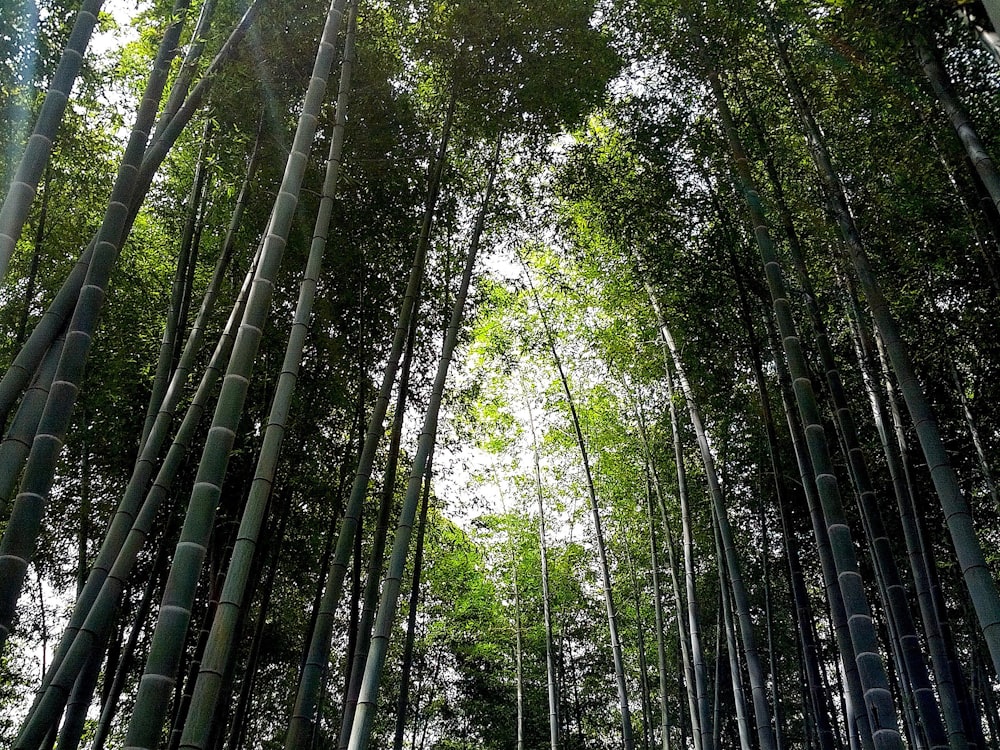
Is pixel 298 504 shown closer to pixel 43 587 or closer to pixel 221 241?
pixel 221 241

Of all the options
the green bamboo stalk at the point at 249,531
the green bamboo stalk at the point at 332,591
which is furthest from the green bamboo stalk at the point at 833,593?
the green bamboo stalk at the point at 249,531

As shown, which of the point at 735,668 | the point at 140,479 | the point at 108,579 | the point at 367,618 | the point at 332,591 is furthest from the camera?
the point at 735,668

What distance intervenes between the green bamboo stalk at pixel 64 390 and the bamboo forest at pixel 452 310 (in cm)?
1

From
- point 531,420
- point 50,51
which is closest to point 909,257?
point 531,420

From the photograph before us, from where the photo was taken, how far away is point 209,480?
2037 millimetres

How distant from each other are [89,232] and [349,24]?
3159 mm

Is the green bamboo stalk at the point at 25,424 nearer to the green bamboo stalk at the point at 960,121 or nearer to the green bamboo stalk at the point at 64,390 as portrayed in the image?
the green bamboo stalk at the point at 64,390

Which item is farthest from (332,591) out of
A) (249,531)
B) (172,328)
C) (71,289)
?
(172,328)

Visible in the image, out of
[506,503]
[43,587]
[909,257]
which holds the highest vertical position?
[506,503]

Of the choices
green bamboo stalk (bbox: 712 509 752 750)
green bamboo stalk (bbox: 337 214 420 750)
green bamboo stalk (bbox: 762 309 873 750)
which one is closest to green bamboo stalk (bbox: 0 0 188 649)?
green bamboo stalk (bbox: 337 214 420 750)

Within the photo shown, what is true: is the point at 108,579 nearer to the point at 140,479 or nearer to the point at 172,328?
the point at 140,479

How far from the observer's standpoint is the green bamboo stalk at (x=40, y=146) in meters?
2.12

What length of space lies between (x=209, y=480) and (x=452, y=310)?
11.4 feet

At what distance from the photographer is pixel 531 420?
9016mm
